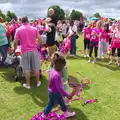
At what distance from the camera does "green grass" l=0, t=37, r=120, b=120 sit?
5.29m

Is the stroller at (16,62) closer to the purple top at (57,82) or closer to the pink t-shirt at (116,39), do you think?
the purple top at (57,82)

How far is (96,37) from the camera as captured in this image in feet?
32.5

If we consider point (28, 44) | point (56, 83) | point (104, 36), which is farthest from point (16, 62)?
point (104, 36)

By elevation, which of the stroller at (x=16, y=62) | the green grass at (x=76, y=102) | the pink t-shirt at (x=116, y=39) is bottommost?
the green grass at (x=76, y=102)

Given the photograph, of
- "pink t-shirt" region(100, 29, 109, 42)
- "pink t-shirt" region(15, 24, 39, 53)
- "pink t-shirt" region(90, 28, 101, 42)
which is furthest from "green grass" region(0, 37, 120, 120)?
"pink t-shirt" region(100, 29, 109, 42)

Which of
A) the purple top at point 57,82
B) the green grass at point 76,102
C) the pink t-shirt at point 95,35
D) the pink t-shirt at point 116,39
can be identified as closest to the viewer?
the purple top at point 57,82

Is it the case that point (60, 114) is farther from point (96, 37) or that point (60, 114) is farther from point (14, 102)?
point (96, 37)

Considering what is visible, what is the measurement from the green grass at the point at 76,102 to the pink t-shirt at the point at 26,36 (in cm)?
122

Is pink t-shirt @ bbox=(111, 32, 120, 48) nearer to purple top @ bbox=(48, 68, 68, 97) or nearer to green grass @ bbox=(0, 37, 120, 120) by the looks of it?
green grass @ bbox=(0, 37, 120, 120)

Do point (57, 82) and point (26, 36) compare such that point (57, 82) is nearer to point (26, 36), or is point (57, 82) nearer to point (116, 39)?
point (26, 36)

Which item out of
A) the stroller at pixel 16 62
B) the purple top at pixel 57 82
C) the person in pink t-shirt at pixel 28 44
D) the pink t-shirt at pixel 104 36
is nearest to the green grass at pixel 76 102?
the stroller at pixel 16 62

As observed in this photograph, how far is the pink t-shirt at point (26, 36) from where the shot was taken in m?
6.25

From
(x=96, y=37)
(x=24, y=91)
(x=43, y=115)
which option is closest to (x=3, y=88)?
(x=24, y=91)

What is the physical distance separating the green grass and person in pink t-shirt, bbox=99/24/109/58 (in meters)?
2.22
